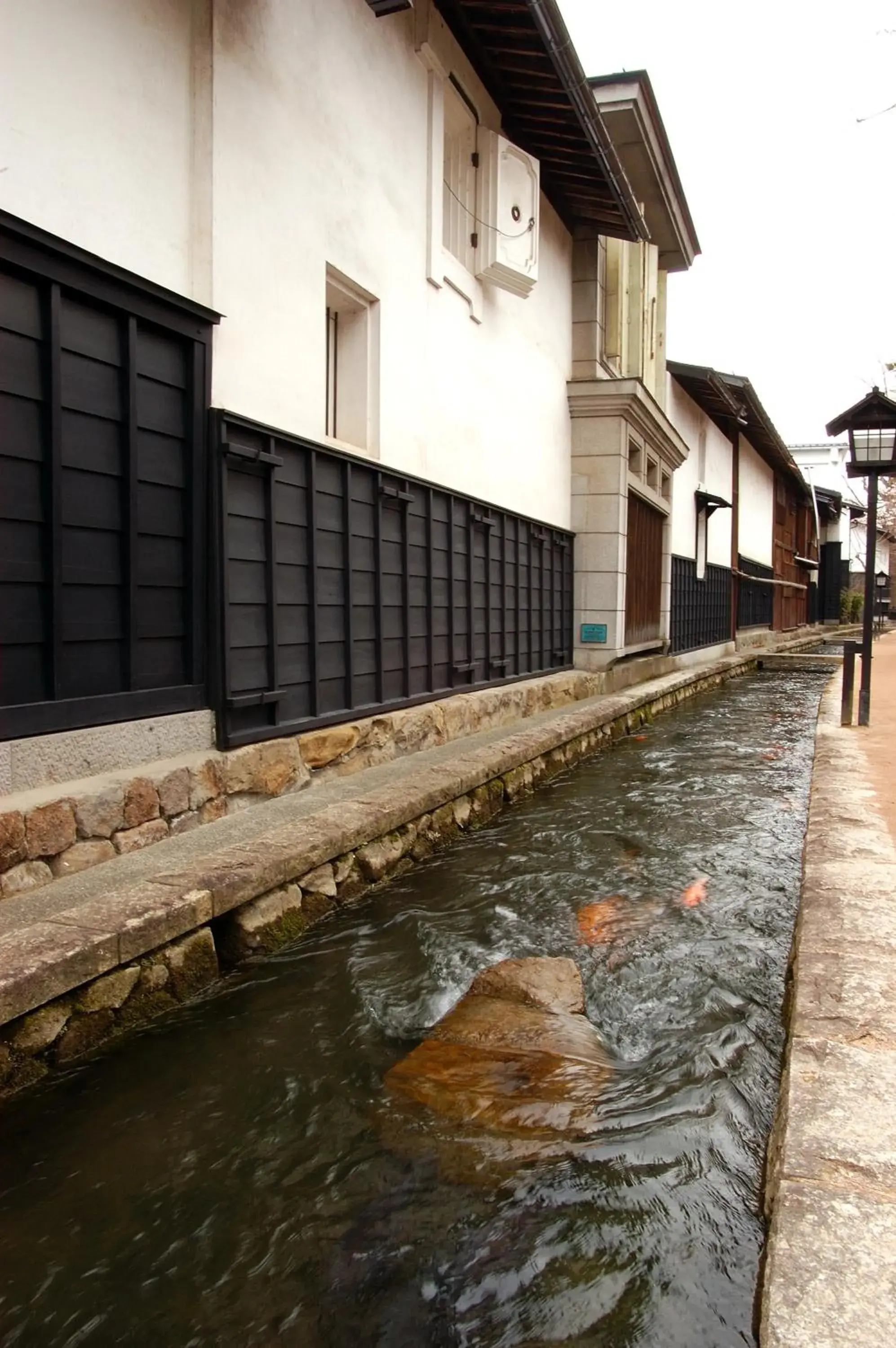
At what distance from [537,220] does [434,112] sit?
2.19 m

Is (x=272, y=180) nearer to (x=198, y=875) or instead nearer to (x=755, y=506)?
(x=198, y=875)

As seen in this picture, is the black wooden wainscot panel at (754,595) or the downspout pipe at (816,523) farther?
the downspout pipe at (816,523)

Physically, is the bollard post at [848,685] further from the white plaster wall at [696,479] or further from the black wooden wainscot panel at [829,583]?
the black wooden wainscot panel at [829,583]

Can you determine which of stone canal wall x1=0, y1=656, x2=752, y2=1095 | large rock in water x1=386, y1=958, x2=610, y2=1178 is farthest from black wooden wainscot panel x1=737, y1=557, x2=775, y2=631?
large rock in water x1=386, y1=958, x2=610, y2=1178

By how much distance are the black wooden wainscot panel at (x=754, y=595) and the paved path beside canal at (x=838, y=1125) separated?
21.6m

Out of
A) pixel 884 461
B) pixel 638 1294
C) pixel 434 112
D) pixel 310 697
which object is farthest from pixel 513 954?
pixel 884 461

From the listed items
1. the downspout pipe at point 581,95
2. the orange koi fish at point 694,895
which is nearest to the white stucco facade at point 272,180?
the downspout pipe at point 581,95

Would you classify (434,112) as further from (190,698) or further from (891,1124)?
(891,1124)

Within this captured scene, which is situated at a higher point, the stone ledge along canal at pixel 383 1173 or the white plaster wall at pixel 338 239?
the white plaster wall at pixel 338 239

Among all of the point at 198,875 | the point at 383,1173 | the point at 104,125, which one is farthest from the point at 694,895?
the point at 104,125

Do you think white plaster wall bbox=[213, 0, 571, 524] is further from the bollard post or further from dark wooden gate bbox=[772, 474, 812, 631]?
dark wooden gate bbox=[772, 474, 812, 631]

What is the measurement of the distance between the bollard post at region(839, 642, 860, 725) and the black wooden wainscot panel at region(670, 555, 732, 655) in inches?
275

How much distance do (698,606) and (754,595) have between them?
25.9 feet

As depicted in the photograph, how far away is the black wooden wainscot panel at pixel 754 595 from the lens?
2509cm
